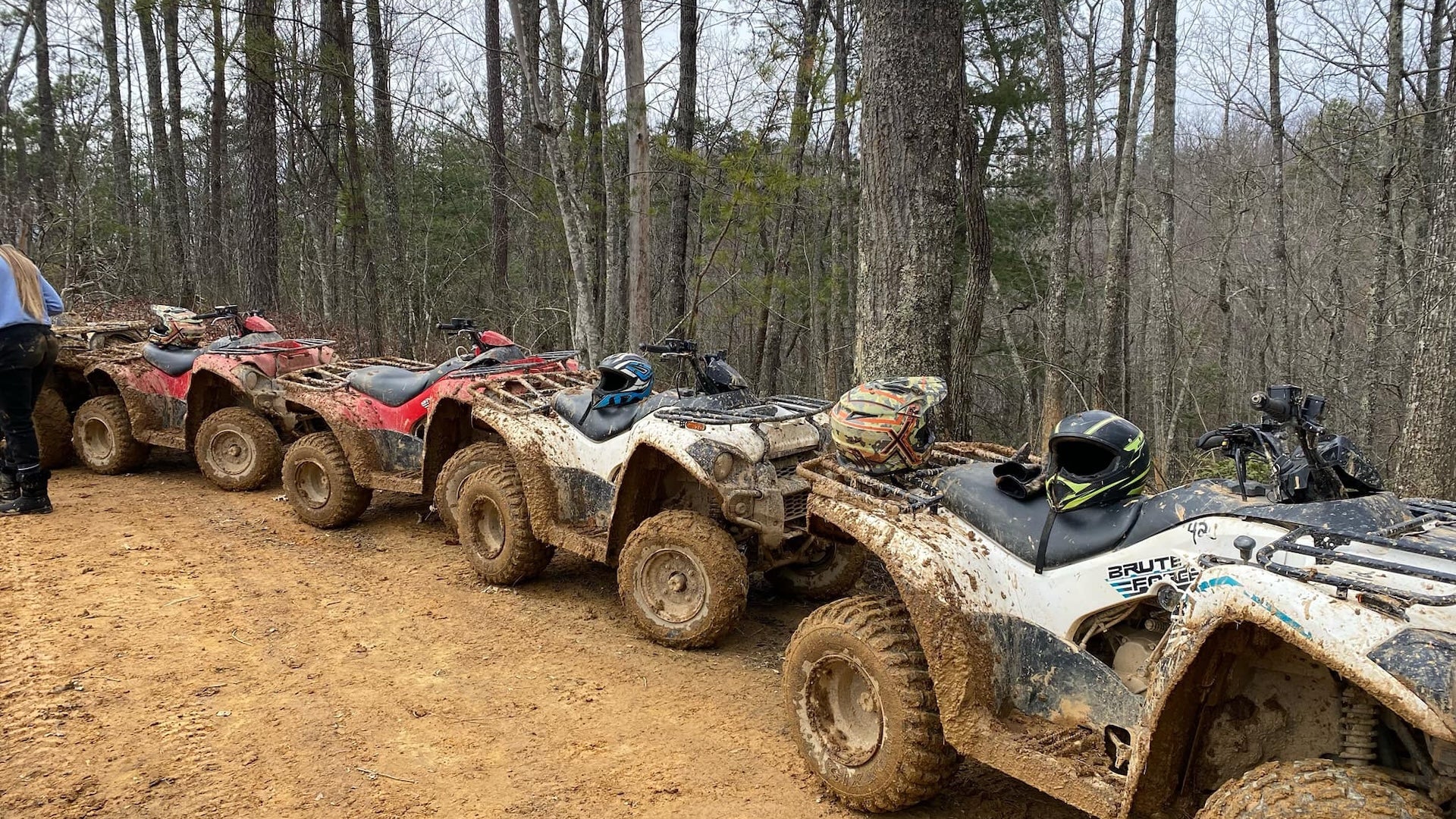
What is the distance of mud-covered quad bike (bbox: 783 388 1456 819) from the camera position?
2031mm

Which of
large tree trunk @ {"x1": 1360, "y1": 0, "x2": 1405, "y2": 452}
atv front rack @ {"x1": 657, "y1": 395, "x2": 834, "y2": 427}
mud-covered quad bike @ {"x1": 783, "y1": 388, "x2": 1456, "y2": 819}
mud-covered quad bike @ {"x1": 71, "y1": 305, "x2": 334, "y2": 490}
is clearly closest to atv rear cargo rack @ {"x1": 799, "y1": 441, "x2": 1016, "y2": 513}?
mud-covered quad bike @ {"x1": 783, "y1": 388, "x2": 1456, "y2": 819}

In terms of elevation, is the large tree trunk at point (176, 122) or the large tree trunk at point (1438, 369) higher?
the large tree trunk at point (176, 122)

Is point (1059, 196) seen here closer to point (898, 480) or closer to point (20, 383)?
point (898, 480)

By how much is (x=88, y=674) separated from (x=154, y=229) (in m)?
24.3

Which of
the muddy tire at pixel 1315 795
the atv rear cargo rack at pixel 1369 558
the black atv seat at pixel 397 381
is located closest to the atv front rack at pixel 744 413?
the black atv seat at pixel 397 381

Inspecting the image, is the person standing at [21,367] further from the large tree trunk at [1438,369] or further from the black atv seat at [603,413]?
the large tree trunk at [1438,369]

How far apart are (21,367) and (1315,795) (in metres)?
8.48

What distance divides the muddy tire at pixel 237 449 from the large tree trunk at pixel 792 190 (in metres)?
8.05

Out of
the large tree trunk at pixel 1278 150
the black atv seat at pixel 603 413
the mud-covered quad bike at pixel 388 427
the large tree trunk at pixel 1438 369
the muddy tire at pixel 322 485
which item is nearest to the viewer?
the large tree trunk at pixel 1438 369

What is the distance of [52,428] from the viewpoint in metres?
8.38

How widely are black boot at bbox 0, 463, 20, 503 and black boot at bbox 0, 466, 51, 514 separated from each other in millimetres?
84

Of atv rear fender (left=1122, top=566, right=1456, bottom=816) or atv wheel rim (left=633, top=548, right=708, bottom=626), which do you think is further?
atv wheel rim (left=633, top=548, right=708, bottom=626)

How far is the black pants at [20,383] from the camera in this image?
666 cm

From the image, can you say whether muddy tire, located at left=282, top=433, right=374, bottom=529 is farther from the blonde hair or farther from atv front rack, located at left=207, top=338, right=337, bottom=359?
the blonde hair
